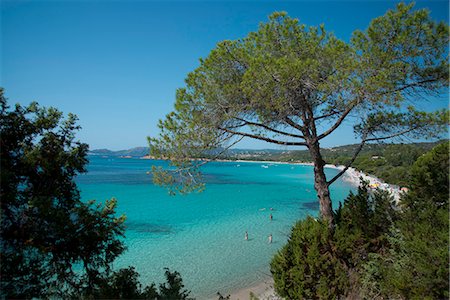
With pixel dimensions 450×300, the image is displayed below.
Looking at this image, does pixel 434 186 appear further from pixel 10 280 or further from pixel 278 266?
pixel 10 280

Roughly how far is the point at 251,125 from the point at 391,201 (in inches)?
184

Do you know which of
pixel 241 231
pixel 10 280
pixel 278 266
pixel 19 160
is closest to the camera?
pixel 10 280

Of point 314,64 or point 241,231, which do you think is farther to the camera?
point 241,231

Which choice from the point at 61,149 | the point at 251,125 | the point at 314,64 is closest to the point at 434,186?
the point at 314,64

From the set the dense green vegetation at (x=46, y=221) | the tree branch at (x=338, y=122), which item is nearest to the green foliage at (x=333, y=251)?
the tree branch at (x=338, y=122)

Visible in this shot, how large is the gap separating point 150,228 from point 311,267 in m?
18.5

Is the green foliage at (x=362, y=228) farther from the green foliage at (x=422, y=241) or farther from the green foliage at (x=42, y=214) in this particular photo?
the green foliage at (x=42, y=214)

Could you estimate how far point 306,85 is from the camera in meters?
6.41

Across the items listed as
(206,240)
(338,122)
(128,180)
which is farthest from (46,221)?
(128,180)

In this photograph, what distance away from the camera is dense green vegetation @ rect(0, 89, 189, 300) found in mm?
4227

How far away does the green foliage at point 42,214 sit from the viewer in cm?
422

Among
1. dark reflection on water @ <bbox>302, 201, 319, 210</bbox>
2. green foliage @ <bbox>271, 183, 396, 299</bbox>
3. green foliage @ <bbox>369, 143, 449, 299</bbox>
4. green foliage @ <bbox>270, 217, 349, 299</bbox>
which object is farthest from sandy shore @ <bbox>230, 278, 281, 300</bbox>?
dark reflection on water @ <bbox>302, 201, 319, 210</bbox>

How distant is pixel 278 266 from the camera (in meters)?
6.96

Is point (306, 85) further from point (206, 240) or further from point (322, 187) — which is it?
→ point (206, 240)
